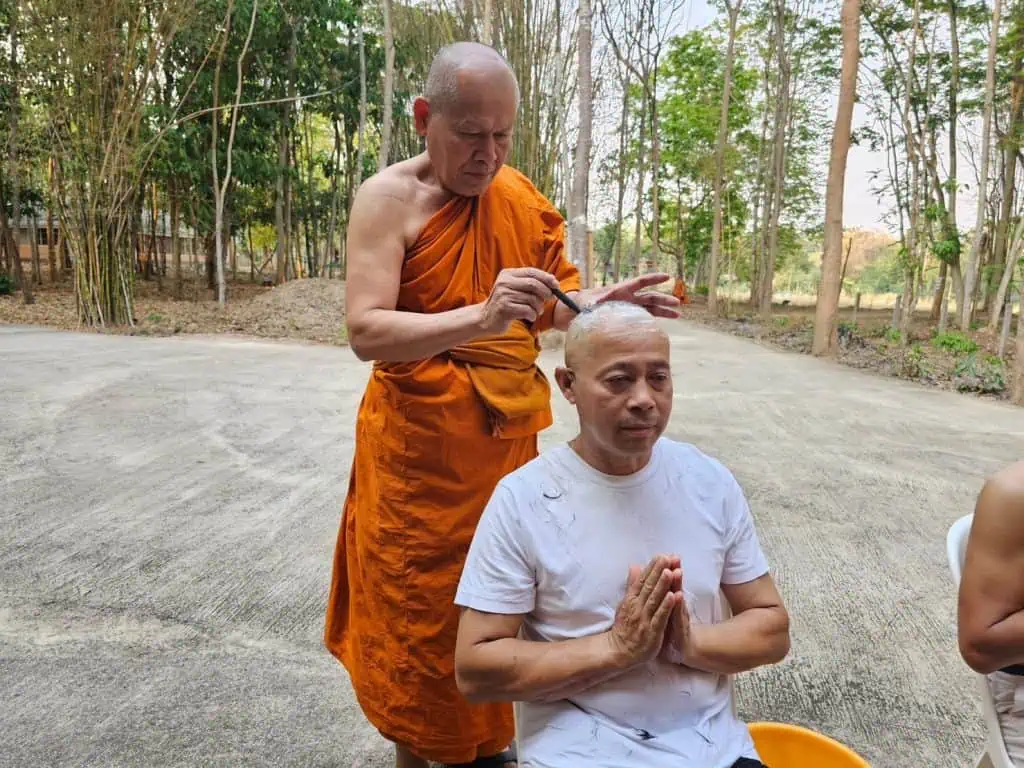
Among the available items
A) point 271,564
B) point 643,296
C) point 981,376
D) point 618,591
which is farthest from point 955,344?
point 618,591

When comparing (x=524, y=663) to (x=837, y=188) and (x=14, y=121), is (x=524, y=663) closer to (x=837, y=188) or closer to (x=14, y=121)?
(x=837, y=188)

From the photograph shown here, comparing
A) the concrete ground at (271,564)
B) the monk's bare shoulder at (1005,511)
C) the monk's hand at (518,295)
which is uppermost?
the monk's hand at (518,295)

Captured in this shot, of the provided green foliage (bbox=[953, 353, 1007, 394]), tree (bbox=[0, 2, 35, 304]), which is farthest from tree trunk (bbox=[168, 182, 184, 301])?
green foliage (bbox=[953, 353, 1007, 394])

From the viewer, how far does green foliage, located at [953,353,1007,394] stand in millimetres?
8352

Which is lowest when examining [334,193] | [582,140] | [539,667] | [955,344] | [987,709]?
[955,344]

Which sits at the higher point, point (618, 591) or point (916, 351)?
point (618, 591)

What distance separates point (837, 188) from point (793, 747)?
11.2 m

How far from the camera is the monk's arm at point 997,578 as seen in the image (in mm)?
1195

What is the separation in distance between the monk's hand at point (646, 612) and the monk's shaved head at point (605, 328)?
1.37 feet

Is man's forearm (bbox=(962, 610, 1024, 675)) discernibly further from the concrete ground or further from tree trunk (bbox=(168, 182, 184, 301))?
tree trunk (bbox=(168, 182, 184, 301))

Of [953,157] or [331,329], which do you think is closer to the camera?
[331,329]

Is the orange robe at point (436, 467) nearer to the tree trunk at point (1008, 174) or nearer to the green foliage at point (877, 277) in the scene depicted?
the tree trunk at point (1008, 174)

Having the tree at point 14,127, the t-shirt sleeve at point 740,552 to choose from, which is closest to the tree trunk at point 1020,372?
the t-shirt sleeve at point 740,552

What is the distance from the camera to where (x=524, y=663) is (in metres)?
1.28
